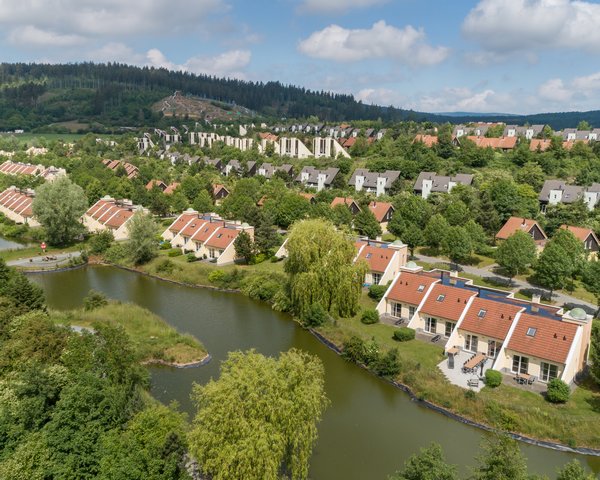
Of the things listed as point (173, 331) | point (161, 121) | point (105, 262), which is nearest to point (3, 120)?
point (161, 121)

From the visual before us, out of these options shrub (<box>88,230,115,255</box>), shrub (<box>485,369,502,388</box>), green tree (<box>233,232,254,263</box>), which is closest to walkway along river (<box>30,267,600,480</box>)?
shrub (<box>485,369,502,388</box>)

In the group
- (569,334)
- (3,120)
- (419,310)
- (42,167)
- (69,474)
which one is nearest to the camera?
(69,474)

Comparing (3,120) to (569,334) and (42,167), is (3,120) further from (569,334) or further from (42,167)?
(569,334)

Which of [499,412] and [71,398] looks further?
[499,412]

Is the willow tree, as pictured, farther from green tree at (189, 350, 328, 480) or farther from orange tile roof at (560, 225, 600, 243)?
orange tile roof at (560, 225, 600, 243)

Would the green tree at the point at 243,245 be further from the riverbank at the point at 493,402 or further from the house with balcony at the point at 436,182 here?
the house with balcony at the point at 436,182

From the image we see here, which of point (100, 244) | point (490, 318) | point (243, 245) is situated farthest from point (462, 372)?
point (100, 244)
